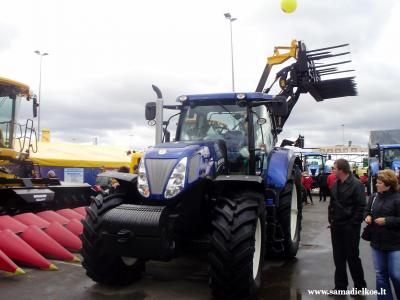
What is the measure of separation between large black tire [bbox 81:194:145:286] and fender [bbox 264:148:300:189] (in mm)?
2187

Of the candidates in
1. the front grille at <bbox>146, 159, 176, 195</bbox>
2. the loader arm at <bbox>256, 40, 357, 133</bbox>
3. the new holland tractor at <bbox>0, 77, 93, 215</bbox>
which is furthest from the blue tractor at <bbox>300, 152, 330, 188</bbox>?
the front grille at <bbox>146, 159, 176, 195</bbox>

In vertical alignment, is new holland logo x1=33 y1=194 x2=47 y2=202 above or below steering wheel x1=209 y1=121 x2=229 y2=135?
below

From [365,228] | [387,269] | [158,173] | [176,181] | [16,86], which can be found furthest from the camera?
[16,86]

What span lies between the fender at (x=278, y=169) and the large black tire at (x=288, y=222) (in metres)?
0.33

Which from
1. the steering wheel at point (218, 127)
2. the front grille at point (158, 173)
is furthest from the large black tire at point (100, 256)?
the steering wheel at point (218, 127)

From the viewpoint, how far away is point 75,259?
673 cm

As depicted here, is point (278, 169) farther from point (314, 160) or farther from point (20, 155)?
point (314, 160)

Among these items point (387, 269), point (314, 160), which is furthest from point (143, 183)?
point (314, 160)

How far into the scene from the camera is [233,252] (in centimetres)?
452

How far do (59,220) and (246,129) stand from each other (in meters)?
4.11

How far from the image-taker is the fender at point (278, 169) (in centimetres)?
621

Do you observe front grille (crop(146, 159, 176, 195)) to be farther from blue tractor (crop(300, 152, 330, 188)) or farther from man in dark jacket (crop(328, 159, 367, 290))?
blue tractor (crop(300, 152, 330, 188))

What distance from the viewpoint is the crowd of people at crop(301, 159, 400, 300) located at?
4.36 m

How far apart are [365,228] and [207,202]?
1.86 m
